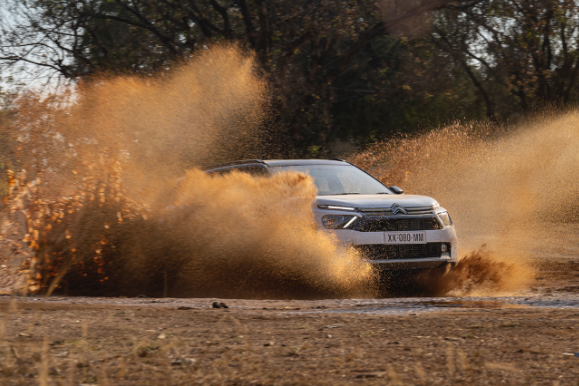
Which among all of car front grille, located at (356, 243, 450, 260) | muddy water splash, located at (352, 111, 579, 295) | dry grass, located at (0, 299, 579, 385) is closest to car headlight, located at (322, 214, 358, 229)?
car front grille, located at (356, 243, 450, 260)

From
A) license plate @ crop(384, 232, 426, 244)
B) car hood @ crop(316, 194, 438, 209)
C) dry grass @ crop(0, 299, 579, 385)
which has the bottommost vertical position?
dry grass @ crop(0, 299, 579, 385)

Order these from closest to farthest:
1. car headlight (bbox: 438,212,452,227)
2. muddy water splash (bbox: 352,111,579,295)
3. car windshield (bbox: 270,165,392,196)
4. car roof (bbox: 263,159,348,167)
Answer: car headlight (bbox: 438,212,452,227), car windshield (bbox: 270,165,392,196), car roof (bbox: 263,159,348,167), muddy water splash (bbox: 352,111,579,295)

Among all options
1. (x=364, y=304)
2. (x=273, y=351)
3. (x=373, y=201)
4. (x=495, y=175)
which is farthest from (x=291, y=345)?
(x=495, y=175)

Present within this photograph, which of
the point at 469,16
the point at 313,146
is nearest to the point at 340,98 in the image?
the point at 313,146

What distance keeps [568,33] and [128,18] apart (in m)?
13.0

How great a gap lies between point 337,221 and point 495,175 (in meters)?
10.0

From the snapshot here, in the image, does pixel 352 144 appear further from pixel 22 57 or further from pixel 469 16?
pixel 22 57

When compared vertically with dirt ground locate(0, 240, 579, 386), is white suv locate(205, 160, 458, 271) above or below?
above

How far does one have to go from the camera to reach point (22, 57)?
58.4 ft

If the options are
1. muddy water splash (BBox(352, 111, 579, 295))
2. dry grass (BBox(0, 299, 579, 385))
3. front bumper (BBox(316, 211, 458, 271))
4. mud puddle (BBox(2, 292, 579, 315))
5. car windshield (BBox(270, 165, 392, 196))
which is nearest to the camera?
dry grass (BBox(0, 299, 579, 385))

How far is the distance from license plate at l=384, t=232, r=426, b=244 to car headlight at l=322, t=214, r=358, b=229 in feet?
1.30

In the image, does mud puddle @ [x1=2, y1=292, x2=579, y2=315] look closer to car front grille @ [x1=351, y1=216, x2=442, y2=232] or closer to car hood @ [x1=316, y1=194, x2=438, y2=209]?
car front grille @ [x1=351, y1=216, x2=442, y2=232]

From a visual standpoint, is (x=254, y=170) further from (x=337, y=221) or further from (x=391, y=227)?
(x=391, y=227)

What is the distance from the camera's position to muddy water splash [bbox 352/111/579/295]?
583 inches
